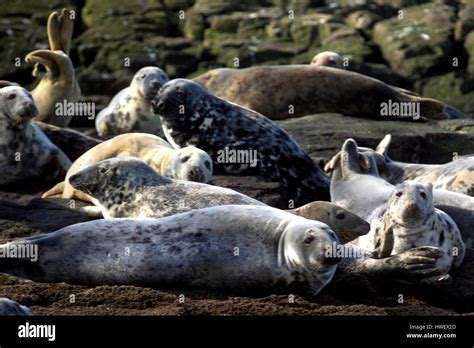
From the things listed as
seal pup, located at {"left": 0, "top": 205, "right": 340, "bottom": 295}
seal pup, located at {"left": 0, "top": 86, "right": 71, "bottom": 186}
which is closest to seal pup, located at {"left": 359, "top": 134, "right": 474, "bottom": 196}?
seal pup, located at {"left": 0, "top": 86, "right": 71, "bottom": 186}

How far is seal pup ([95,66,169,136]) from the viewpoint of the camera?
13133mm

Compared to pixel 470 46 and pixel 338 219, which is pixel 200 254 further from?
pixel 470 46

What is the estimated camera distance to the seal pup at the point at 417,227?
25.3 ft

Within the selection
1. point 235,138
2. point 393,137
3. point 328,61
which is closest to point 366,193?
point 235,138

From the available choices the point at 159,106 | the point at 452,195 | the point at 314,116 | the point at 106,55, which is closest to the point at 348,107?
the point at 314,116

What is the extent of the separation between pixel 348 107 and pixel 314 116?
69cm

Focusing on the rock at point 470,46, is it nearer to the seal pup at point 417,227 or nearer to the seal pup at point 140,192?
the seal pup at point 140,192

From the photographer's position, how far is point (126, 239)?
6.91 metres

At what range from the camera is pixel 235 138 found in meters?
10.9

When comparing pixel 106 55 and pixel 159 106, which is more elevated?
pixel 159 106

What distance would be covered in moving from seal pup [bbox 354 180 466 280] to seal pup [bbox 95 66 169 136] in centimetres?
544
